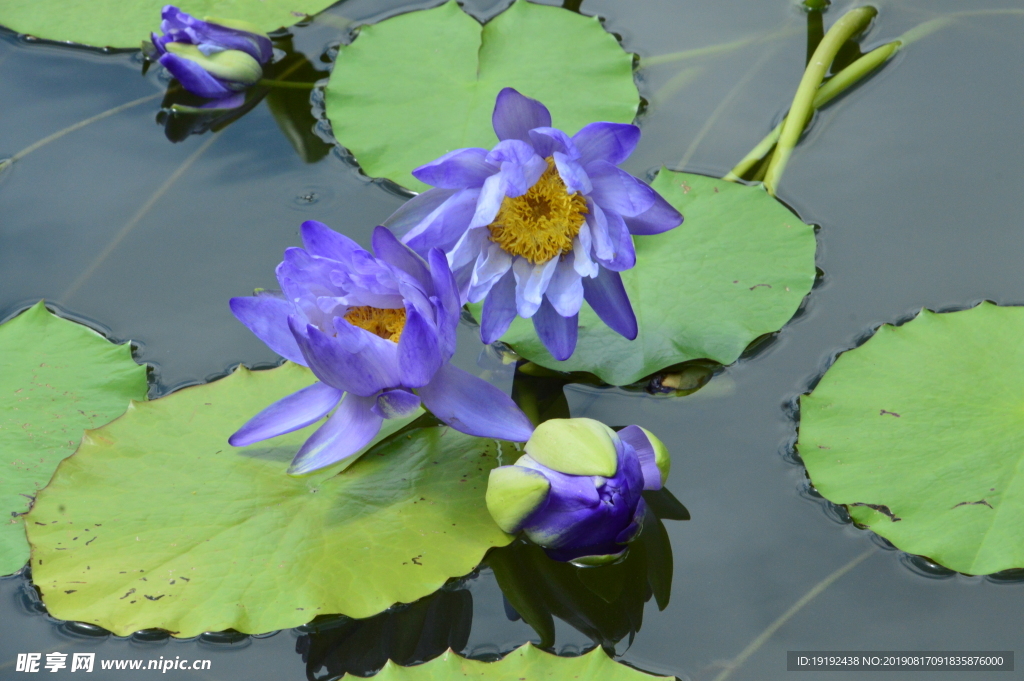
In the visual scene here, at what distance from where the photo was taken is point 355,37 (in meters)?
2.62

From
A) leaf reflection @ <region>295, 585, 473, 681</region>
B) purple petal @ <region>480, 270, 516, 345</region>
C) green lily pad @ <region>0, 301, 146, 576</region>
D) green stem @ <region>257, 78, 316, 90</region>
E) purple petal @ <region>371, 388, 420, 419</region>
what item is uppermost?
purple petal @ <region>480, 270, 516, 345</region>

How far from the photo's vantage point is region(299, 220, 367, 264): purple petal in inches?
56.7

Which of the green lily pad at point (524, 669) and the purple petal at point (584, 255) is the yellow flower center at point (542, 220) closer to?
the purple petal at point (584, 255)

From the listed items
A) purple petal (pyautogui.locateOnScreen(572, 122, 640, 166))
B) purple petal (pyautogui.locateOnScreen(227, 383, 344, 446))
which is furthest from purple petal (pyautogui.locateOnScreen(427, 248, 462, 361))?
purple petal (pyautogui.locateOnScreen(572, 122, 640, 166))

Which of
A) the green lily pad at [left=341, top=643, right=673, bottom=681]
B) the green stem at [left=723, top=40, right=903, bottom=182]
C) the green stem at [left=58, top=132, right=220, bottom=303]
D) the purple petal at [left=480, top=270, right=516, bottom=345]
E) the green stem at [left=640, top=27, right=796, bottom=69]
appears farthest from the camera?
the green stem at [left=640, top=27, right=796, bottom=69]

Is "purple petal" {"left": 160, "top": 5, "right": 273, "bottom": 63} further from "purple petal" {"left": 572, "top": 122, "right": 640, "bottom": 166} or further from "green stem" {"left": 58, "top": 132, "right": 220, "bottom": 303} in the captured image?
"purple petal" {"left": 572, "top": 122, "right": 640, "bottom": 166}

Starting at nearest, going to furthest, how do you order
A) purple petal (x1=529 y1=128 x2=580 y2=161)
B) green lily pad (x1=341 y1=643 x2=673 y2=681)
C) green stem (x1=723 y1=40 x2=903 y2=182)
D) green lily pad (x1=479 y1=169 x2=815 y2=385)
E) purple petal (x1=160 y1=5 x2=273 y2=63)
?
green lily pad (x1=341 y1=643 x2=673 y2=681) < purple petal (x1=529 y1=128 x2=580 y2=161) < green lily pad (x1=479 y1=169 x2=815 y2=385) < green stem (x1=723 y1=40 x2=903 y2=182) < purple petal (x1=160 y1=5 x2=273 y2=63)

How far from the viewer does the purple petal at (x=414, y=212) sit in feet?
5.13

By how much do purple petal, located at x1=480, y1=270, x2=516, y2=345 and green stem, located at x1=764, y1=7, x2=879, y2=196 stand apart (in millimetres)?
901

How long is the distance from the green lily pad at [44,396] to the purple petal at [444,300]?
0.78 metres

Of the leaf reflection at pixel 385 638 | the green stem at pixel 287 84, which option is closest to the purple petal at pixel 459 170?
the leaf reflection at pixel 385 638

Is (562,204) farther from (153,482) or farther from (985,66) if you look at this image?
(985,66)

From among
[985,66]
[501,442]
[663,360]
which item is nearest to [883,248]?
[663,360]

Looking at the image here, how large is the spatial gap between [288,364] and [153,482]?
35 cm
